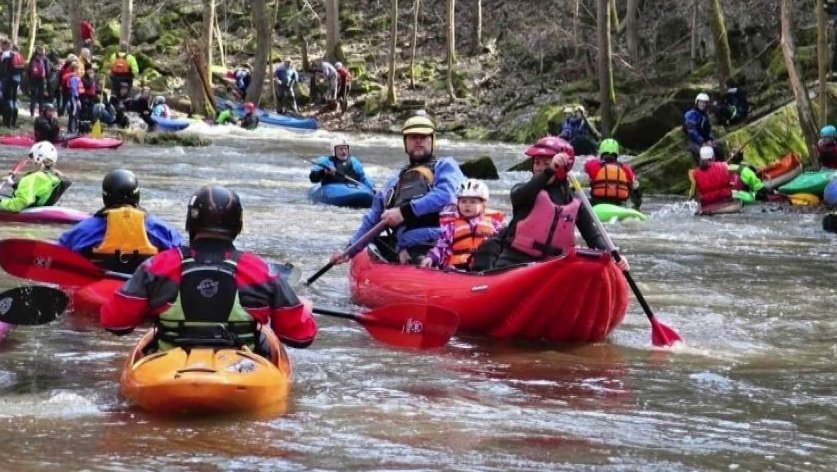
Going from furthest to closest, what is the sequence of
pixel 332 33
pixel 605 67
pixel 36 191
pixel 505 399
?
1. pixel 332 33
2. pixel 605 67
3. pixel 36 191
4. pixel 505 399

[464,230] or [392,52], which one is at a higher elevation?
[392,52]

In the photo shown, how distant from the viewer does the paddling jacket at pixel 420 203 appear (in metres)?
7.74

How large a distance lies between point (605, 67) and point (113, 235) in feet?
51.5

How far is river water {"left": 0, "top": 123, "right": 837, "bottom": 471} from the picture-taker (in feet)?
14.6

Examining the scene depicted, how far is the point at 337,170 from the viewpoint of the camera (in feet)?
47.0

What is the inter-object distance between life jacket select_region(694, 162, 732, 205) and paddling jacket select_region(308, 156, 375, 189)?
3.87 meters

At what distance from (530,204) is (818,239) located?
19.8ft

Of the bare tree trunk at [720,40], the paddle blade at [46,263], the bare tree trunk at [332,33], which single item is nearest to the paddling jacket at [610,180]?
the paddle blade at [46,263]

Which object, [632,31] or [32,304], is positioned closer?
[32,304]

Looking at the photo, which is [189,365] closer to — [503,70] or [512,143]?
[512,143]

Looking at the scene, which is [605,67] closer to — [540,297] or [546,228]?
[546,228]

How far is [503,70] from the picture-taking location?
110 feet

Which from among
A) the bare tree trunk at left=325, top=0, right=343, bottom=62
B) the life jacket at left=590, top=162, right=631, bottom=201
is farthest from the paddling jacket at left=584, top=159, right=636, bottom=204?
the bare tree trunk at left=325, top=0, right=343, bottom=62

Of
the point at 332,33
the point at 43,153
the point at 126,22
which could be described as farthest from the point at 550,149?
the point at 126,22
